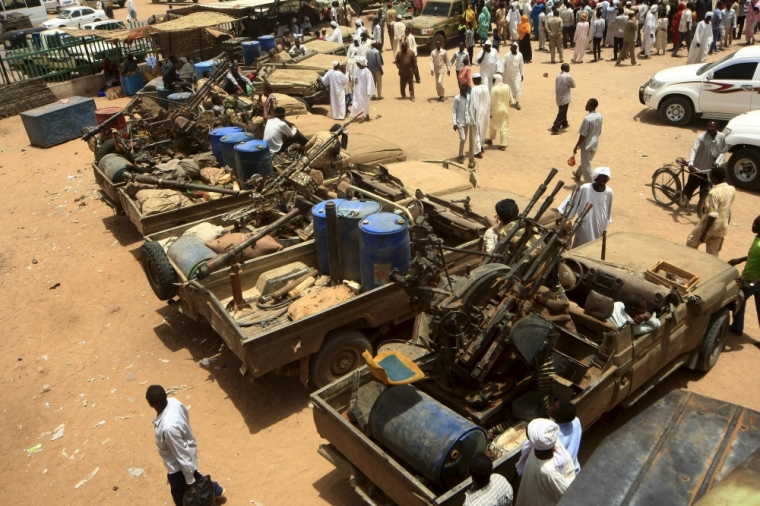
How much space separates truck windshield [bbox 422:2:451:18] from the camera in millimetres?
23703

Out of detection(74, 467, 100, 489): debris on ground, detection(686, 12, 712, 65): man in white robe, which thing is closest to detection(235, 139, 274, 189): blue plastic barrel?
detection(74, 467, 100, 489): debris on ground

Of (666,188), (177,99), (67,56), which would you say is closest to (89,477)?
(666,188)

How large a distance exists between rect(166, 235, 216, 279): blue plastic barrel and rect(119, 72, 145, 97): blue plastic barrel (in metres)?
14.4

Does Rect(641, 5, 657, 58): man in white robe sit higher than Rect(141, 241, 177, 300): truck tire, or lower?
higher

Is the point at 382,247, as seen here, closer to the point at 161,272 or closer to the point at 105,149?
the point at 161,272

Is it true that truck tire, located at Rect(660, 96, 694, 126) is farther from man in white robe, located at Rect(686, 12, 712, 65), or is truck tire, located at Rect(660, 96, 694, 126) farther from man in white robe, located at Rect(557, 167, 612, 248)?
man in white robe, located at Rect(557, 167, 612, 248)

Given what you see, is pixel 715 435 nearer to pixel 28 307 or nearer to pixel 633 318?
pixel 633 318

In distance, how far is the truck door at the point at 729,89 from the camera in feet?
45.0

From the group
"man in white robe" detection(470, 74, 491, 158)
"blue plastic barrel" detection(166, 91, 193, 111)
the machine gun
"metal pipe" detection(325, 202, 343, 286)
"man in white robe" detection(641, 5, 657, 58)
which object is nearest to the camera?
the machine gun

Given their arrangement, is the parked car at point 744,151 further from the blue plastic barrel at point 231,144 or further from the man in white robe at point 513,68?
the blue plastic barrel at point 231,144

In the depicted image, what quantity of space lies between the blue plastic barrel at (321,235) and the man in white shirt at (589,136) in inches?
200

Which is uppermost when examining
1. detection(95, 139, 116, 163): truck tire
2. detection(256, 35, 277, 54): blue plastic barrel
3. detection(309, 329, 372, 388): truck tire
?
detection(256, 35, 277, 54): blue plastic barrel

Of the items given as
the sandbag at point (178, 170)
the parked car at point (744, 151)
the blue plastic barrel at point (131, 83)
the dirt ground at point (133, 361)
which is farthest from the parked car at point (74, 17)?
the parked car at point (744, 151)

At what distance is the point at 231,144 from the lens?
1074 cm
